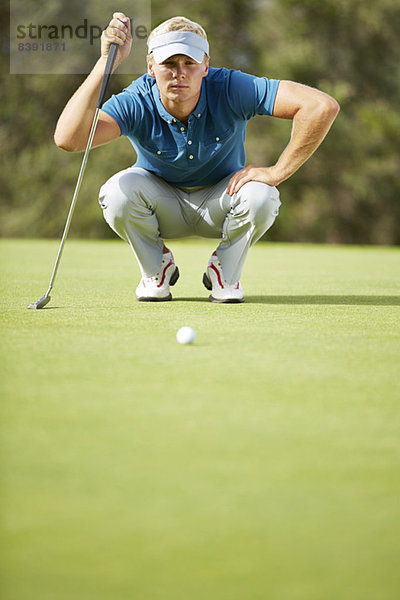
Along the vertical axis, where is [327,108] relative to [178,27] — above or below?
below

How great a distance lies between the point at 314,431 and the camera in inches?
59.9

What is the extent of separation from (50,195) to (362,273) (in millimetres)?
12623

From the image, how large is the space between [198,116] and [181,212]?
22.9 inches

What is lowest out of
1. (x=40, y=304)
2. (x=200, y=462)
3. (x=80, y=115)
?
(x=40, y=304)

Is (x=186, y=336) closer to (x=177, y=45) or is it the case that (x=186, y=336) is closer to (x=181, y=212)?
(x=177, y=45)

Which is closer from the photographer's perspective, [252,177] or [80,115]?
[80,115]

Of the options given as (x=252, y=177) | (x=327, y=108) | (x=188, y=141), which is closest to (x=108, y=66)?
(x=188, y=141)

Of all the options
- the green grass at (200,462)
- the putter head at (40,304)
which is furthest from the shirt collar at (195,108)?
the green grass at (200,462)

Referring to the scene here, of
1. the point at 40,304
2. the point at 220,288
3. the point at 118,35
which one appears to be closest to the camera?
the point at 40,304

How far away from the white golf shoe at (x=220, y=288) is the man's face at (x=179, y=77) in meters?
0.81

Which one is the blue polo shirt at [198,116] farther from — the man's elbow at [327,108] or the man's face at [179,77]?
the man's elbow at [327,108]

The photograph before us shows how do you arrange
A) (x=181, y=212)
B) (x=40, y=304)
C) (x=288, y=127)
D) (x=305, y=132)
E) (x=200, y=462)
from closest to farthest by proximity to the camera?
(x=200, y=462), (x=40, y=304), (x=305, y=132), (x=181, y=212), (x=288, y=127)

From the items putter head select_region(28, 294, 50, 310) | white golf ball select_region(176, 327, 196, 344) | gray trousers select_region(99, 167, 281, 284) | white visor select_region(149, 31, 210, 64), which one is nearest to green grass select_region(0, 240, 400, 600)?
white golf ball select_region(176, 327, 196, 344)

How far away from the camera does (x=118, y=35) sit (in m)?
3.43
